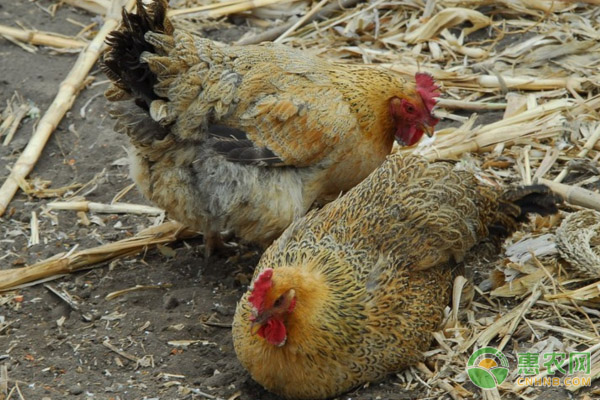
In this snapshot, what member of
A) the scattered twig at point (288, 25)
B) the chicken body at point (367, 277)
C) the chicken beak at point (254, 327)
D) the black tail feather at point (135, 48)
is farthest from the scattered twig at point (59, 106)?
the chicken beak at point (254, 327)

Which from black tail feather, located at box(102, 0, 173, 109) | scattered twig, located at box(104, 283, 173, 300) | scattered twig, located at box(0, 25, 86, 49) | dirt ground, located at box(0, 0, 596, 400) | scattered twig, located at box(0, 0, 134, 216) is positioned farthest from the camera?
scattered twig, located at box(0, 25, 86, 49)

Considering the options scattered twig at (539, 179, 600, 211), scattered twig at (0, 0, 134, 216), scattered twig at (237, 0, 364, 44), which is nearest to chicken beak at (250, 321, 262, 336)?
scattered twig at (539, 179, 600, 211)

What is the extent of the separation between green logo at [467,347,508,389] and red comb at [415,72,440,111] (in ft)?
5.49

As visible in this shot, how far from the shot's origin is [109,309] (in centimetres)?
496

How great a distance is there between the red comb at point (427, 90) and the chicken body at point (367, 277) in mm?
694

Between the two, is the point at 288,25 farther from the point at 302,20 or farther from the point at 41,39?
the point at 41,39

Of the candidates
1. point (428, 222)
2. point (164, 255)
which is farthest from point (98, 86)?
point (428, 222)

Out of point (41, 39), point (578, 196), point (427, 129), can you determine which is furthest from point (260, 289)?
point (41, 39)

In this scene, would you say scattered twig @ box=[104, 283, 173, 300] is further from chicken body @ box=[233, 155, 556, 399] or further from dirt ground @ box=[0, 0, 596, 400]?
chicken body @ box=[233, 155, 556, 399]

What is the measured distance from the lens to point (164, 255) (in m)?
5.50

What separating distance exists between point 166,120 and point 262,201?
724 millimetres

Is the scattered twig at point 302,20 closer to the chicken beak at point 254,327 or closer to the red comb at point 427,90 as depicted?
the red comb at point 427,90

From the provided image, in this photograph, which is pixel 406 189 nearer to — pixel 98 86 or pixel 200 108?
pixel 200 108

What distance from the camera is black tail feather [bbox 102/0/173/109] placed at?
4.60 m
